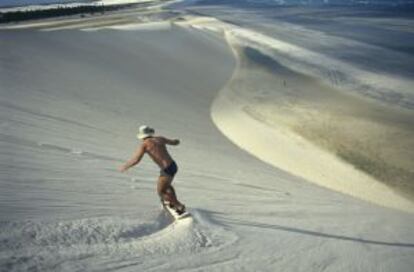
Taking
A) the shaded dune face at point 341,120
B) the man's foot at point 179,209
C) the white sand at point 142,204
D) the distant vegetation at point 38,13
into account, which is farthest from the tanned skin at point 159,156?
the distant vegetation at point 38,13

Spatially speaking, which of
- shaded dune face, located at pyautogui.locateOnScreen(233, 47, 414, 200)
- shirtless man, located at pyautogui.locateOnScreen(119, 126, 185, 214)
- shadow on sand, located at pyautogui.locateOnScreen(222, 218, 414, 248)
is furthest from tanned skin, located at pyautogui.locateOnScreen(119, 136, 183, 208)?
shaded dune face, located at pyautogui.locateOnScreen(233, 47, 414, 200)

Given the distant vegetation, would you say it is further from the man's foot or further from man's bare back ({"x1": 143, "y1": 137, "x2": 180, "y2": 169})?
the man's foot

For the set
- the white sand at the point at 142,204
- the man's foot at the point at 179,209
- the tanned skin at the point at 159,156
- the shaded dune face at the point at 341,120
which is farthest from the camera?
the shaded dune face at the point at 341,120

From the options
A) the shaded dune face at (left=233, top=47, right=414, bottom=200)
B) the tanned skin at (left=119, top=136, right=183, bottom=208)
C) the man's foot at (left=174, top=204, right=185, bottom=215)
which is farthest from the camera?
the shaded dune face at (left=233, top=47, right=414, bottom=200)

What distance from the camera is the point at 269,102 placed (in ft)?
75.5

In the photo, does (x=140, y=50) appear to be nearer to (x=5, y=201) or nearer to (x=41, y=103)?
(x=41, y=103)

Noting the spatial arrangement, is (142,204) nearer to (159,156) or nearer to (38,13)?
(159,156)

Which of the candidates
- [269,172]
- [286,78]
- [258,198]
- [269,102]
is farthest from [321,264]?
[286,78]

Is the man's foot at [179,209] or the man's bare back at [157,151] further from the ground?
the man's bare back at [157,151]

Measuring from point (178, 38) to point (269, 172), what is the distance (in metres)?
27.1

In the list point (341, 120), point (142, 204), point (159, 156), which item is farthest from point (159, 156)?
point (341, 120)

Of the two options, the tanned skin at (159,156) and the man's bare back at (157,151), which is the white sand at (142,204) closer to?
the tanned skin at (159,156)

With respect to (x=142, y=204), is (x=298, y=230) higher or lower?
lower

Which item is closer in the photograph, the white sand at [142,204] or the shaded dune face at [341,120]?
the white sand at [142,204]
